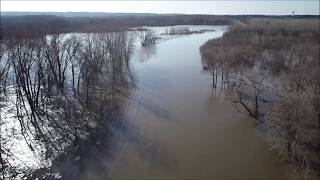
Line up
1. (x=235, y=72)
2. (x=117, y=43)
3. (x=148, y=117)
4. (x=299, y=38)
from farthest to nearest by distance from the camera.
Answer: (x=299, y=38) < (x=117, y=43) < (x=235, y=72) < (x=148, y=117)

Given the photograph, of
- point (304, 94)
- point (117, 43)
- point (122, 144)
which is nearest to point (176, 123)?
point (122, 144)

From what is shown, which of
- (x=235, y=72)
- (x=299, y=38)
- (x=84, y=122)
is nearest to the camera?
(x=84, y=122)

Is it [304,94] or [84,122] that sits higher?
[304,94]

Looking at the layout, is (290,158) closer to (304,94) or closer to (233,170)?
(233,170)

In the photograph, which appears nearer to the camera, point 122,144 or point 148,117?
point 122,144

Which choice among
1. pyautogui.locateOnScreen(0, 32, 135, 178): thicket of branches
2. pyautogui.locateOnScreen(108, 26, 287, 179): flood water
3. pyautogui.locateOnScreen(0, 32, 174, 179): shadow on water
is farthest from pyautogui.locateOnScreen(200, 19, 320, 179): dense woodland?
pyautogui.locateOnScreen(0, 32, 135, 178): thicket of branches

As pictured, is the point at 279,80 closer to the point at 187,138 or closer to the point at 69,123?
the point at 187,138

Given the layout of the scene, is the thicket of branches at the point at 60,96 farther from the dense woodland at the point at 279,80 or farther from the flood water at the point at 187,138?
the dense woodland at the point at 279,80
